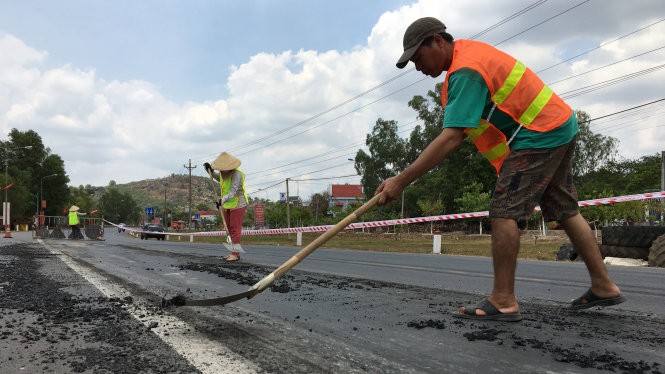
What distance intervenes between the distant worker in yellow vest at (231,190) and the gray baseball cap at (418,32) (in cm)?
551

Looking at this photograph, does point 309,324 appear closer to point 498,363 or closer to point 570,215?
point 498,363

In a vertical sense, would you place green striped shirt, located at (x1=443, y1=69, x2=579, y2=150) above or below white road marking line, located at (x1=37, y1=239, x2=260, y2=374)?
above

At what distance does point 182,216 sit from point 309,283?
14179 centimetres

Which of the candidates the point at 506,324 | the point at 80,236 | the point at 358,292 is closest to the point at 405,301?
the point at 358,292

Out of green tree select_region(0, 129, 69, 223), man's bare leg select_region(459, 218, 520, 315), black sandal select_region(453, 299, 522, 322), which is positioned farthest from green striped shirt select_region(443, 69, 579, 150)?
green tree select_region(0, 129, 69, 223)

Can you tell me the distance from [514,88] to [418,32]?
0.65 metres

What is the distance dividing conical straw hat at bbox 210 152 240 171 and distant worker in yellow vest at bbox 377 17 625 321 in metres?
5.49

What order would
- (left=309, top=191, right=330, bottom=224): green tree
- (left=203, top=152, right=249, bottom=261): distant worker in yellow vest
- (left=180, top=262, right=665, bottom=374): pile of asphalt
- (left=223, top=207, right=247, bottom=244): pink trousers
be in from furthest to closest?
(left=309, top=191, right=330, bottom=224): green tree → (left=203, top=152, right=249, bottom=261): distant worker in yellow vest → (left=223, top=207, right=247, bottom=244): pink trousers → (left=180, top=262, right=665, bottom=374): pile of asphalt

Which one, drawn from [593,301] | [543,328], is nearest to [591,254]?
[593,301]

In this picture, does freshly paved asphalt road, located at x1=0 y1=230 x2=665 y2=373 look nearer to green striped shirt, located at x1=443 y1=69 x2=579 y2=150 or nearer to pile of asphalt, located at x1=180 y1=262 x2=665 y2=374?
pile of asphalt, located at x1=180 y1=262 x2=665 y2=374

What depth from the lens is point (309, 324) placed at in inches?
96.6

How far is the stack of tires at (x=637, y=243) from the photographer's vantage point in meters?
8.14

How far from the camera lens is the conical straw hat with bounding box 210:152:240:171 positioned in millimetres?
Answer: 7820

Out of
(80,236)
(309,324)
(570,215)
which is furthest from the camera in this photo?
(80,236)
